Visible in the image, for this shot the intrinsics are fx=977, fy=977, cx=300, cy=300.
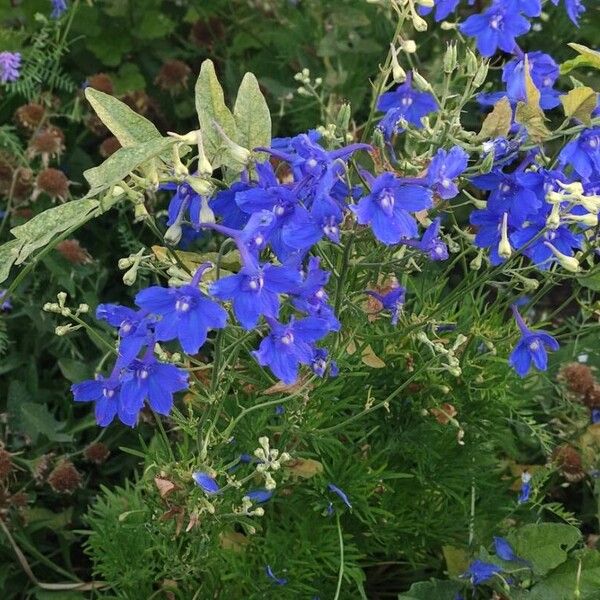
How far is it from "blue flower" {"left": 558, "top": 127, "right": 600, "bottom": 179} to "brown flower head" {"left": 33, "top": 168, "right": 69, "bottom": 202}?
41.2 inches

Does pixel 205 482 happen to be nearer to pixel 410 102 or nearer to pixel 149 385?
pixel 149 385

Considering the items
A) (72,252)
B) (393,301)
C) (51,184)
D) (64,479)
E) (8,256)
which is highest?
(8,256)

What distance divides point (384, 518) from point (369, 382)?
0.67 ft

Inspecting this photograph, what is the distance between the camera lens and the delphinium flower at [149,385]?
1027 millimetres

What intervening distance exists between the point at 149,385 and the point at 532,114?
52 cm

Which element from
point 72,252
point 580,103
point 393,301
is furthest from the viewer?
point 72,252

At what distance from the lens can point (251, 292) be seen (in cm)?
92

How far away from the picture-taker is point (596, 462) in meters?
1.67

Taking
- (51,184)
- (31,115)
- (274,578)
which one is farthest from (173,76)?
(274,578)

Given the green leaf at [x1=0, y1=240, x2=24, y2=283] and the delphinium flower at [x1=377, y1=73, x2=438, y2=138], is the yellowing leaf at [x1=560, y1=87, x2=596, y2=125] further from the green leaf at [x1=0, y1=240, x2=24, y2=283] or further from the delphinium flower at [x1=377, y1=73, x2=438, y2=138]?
the green leaf at [x1=0, y1=240, x2=24, y2=283]

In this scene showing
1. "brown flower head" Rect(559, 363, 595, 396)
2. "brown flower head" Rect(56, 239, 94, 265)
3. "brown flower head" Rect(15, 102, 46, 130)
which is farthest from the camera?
"brown flower head" Rect(15, 102, 46, 130)

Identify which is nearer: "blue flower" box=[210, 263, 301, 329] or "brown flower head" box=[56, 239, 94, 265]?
"blue flower" box=[210, 263, 301, 329]

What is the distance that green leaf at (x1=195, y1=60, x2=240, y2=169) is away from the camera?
1.01m

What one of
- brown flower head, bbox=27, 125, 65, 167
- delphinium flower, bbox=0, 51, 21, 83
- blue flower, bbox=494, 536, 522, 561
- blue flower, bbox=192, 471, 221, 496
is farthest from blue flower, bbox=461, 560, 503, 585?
delphinium flower, bbox=0, 51, 21, 83
